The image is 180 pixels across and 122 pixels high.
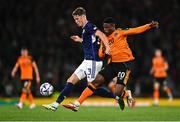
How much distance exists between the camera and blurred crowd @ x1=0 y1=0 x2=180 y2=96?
95.9 ft

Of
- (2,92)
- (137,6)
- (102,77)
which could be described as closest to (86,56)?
(102,77)

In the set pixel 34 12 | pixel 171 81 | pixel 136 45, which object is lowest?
pixel 171 81

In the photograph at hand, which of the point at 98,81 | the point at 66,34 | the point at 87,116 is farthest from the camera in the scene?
the point at 66,34

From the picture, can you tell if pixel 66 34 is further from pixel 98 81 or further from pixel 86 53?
pixel 98 81

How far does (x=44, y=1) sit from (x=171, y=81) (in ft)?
25.5

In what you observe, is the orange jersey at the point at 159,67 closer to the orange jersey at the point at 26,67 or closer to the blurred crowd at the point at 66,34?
the blurred crowd at the point at 66,34

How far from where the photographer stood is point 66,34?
30.5 metres

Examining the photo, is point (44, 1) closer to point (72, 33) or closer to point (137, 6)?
point (72, 33)

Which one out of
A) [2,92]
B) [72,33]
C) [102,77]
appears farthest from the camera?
[72,33]

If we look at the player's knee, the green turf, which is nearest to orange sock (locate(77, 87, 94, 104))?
the player's knee

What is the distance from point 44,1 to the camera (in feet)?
103

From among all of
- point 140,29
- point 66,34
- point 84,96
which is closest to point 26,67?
point 66,34

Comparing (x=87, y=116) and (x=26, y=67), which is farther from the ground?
(x=26, y=67)

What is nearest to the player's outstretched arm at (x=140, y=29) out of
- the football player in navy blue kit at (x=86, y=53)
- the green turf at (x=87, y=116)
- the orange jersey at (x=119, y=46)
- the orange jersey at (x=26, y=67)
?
the orange jersey at (x=119, y=46)
